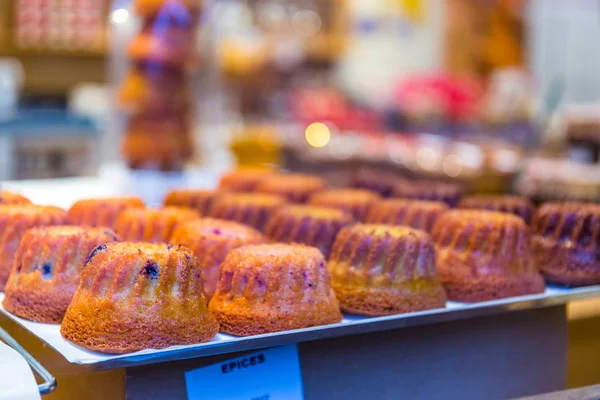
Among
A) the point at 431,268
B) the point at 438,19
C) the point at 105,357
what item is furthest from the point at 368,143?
the point at 438,19

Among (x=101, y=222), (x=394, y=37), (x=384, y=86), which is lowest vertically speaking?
(x=101, y=222)

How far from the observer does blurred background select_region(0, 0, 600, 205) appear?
9.89ft

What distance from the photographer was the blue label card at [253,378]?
4.43 ft

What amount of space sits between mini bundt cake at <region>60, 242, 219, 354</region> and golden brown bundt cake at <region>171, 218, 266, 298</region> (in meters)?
0.21

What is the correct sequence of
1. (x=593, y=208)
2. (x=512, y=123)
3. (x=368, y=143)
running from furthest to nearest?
(x=512, y=123), (x=368, y=143), (x=593, y=208)

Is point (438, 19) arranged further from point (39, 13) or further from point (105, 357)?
point (105, 357)

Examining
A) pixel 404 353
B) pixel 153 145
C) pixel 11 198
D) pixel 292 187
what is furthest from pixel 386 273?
pixel 153 145

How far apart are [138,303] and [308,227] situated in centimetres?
56

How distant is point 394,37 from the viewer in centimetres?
731

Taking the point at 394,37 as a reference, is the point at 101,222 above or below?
below

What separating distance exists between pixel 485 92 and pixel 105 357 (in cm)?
588

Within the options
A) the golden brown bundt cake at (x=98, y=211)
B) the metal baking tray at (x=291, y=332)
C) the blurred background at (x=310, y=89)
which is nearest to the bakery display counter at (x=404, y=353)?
the metal baking tray at (x=291, y=332)

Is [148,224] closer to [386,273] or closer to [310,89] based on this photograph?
[386,273]

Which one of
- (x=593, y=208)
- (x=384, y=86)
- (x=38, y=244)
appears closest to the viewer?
(x=38, y=244)
